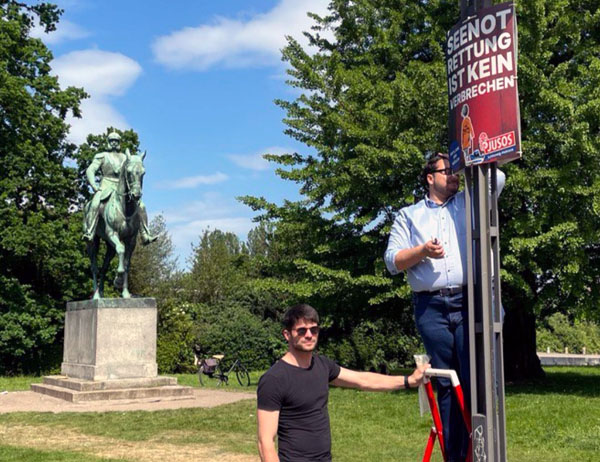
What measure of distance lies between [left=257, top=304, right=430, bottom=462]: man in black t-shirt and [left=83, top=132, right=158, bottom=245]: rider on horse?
41.5 ft

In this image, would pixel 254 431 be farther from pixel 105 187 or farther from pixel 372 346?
pixel 372 346

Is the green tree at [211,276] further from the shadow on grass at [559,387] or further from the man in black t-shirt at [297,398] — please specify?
the man in black t-shirt at [297,398]

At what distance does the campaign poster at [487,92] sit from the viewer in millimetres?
3514

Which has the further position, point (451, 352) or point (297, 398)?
point (297, 398)

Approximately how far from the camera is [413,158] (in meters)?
14.8

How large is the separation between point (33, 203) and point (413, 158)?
18.9 m

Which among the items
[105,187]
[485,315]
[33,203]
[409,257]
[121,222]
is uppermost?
[33,203]

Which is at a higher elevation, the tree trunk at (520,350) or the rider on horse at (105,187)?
the rider on horse at (105,187)

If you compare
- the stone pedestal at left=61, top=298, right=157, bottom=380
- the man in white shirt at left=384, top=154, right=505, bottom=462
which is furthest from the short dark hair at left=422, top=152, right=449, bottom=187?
the stone pedestal at left=61, top=298, right=157, bottom=380

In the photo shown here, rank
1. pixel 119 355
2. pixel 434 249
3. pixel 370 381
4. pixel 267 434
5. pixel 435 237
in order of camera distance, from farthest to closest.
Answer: pixel 119 355
pixel 370 381
pixel 435 237
pixel 267 434
pixel 434 249

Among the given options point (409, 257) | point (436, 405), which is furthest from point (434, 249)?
point (436, 405)

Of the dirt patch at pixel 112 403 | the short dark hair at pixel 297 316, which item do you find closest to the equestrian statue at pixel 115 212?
the dirt patch at pixel 112 403

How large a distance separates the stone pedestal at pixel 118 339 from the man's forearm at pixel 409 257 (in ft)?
41.4

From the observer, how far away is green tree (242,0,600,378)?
14.1 meters
